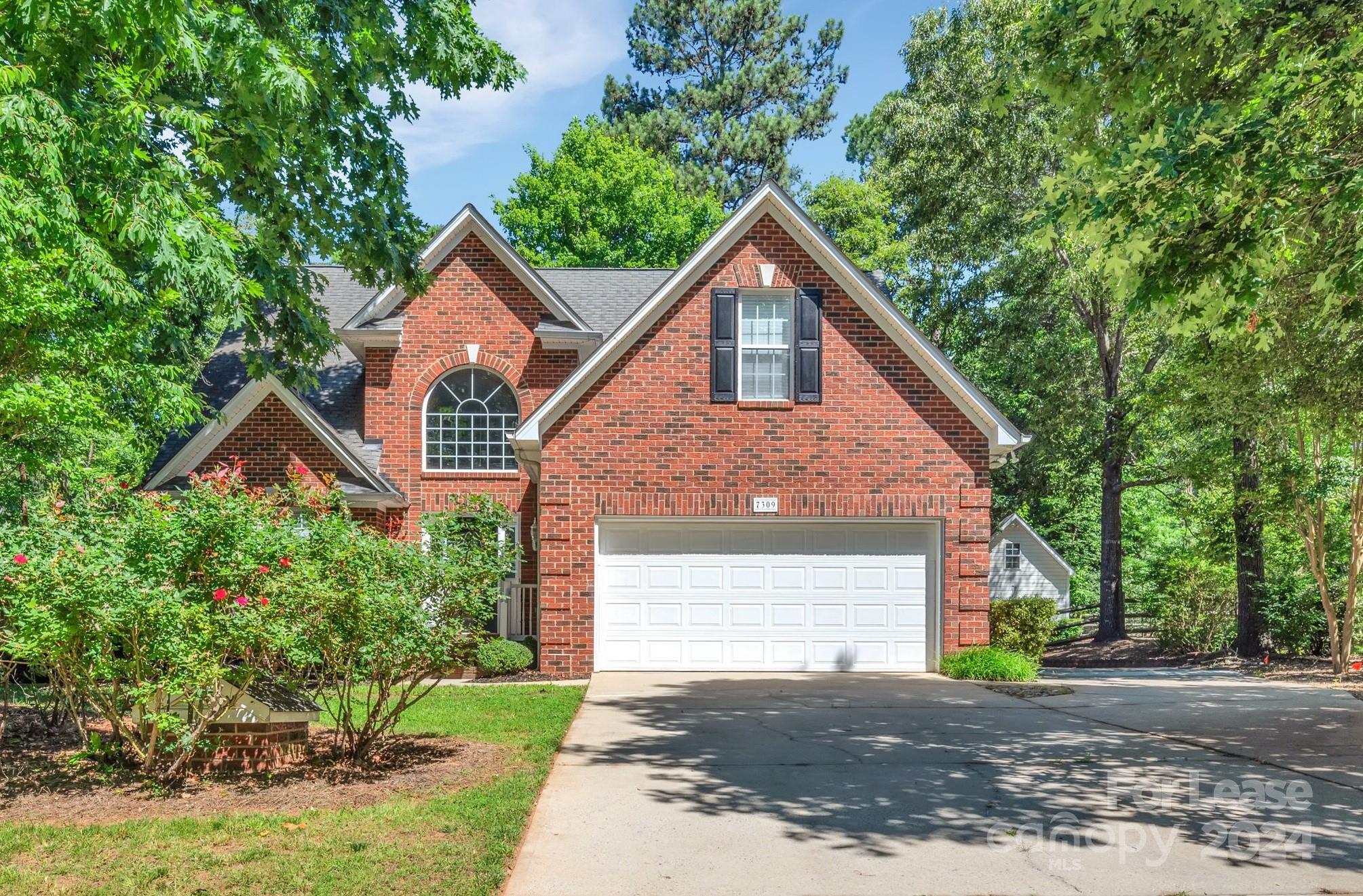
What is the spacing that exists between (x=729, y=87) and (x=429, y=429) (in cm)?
3131

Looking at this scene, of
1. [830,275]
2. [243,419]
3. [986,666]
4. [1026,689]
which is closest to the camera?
[1026,689]

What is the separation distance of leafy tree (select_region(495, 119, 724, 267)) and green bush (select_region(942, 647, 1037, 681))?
73.5 feet

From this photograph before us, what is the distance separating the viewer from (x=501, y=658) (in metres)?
15.0

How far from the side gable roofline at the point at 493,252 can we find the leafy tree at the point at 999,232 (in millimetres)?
11478

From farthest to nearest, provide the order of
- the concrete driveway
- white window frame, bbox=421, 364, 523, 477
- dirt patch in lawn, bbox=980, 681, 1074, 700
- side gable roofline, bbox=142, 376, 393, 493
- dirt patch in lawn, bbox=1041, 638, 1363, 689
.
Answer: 1. white window frame, bbox=421, 364, 523, 477
2. dirt patch in lawn, bbox=1041, 638, 1363, 689
3. side gable roofline, bbox=142, 376, 393, 493
4. dirt patch in lawn, bbox=980, 681, 1074, 700
5. the concrete driveway

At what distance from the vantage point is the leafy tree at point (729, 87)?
4356 centimetres

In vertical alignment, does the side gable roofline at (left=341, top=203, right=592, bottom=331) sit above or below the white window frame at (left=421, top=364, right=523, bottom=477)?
above

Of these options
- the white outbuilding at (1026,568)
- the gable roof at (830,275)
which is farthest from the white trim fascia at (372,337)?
the white outbuilding at (1026,568)

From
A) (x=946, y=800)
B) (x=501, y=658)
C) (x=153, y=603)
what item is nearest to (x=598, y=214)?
(x=501, y=658)

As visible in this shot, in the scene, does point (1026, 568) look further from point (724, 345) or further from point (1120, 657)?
point (724, 345)

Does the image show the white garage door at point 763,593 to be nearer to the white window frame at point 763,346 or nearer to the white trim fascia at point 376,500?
the white window frame at point 763,346

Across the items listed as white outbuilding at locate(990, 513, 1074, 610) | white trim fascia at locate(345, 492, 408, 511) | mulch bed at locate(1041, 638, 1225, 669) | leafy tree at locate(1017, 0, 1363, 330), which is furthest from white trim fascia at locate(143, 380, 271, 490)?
white outbuilding at locate(990, 513, 1074, 610)

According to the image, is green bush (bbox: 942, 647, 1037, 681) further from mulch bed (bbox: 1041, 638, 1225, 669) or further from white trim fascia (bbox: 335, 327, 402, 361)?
white trim fascia (bbox: 335, 327, 402, 361)

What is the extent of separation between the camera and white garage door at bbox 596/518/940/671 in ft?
49.9
